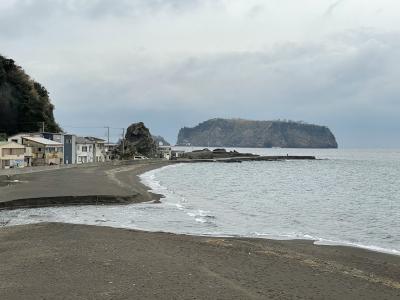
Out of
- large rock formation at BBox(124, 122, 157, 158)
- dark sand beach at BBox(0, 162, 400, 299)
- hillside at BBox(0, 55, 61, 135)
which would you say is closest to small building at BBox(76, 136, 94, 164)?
hillside at BBox(0, 55, 61, 135)

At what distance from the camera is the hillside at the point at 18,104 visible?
93500 millimetres

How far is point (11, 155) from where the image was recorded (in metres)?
64.8

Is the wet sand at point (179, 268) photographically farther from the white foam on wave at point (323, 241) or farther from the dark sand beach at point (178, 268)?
the white foam on wave at point (323, 241)

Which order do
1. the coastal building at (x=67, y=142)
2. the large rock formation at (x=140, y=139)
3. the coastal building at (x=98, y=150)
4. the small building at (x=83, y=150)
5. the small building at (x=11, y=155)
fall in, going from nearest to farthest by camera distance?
the small building at (x=11, y=155) < the coastal building at (x=67, y=142) < the small building at (x=83, y=150) < the coastal building at (x=98, y=150) < the large rock formation at (x=140, y=139)

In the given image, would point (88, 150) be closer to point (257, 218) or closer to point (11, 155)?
point (11, 155)

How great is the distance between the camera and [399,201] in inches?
1540

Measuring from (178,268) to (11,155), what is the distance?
59.0 m

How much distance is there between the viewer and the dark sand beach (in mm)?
10125

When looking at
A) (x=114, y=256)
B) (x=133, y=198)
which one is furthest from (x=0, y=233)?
(x=133, y=198)

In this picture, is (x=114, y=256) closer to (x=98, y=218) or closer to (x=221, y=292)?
(x=221, y=292)

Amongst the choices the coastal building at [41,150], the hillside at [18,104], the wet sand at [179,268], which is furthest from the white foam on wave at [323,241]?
the hillside at [18,104]

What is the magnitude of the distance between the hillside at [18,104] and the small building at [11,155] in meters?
27.9

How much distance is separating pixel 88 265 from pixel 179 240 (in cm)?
583

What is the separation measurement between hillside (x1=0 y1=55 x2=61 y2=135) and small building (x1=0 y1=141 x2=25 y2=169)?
27864 millimetres
